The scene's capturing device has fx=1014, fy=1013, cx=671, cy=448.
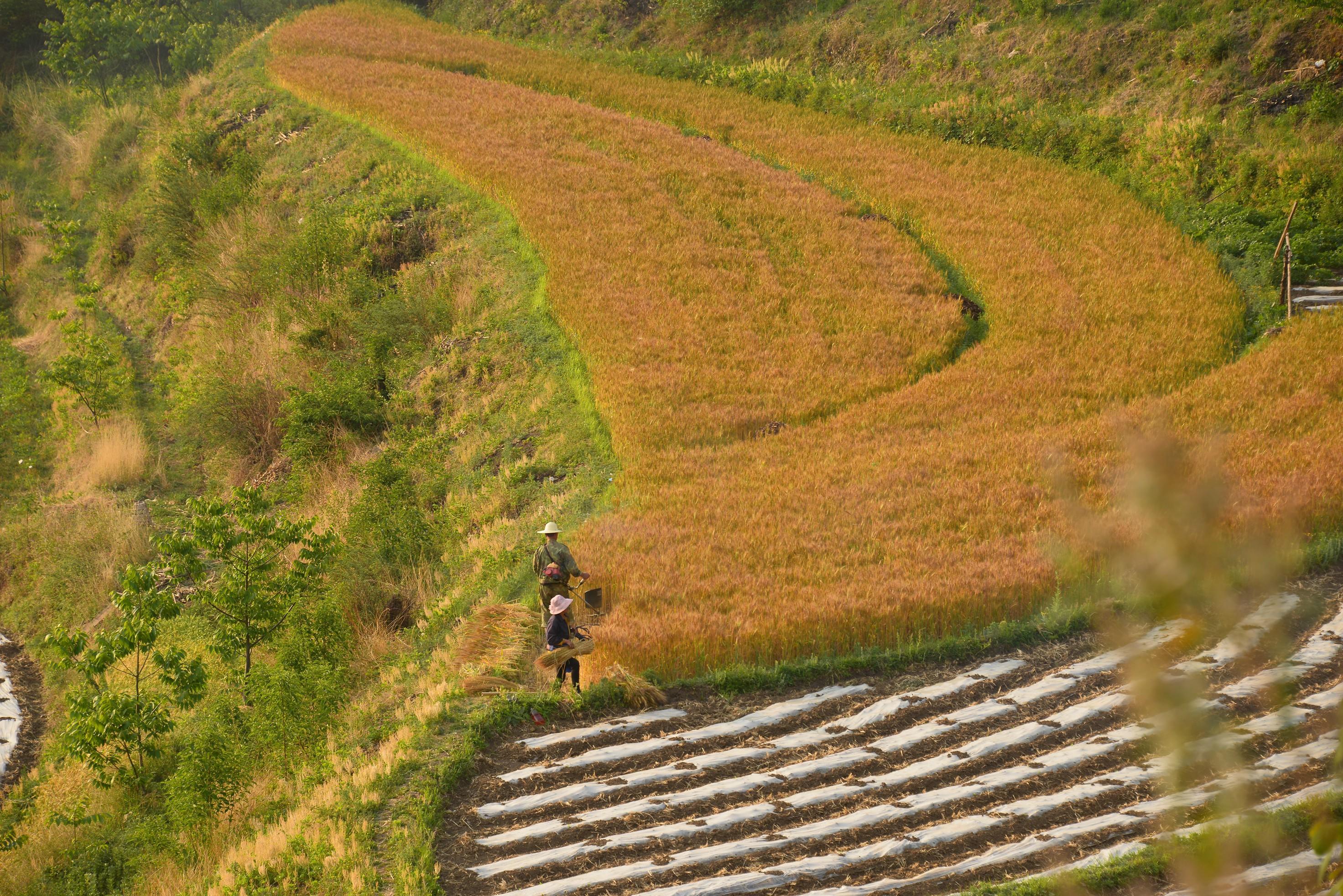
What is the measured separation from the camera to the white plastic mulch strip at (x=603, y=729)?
10.2 meters

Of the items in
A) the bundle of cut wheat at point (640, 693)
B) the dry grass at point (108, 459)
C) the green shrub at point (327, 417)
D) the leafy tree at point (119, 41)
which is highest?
the leafy tree at point (119, 41)

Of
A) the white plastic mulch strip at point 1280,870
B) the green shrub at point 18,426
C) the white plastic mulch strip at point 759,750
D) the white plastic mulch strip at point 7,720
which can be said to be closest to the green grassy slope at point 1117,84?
the white plastic mulch strip at point 759,750

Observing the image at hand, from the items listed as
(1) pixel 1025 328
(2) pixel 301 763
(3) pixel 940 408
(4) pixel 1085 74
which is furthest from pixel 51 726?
(4) pixel 1085 74

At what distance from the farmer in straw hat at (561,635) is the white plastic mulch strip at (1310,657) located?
6.43 metres

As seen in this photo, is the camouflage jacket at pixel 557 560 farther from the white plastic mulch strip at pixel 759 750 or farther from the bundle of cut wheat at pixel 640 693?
the white plastic mulch strip at pixel 759 750

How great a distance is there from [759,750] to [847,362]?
987cm

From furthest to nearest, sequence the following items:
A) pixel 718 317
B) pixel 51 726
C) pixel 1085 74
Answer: pixel 1085 74 → pixel 718 317 → pixel 51 726

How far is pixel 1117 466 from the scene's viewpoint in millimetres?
13688

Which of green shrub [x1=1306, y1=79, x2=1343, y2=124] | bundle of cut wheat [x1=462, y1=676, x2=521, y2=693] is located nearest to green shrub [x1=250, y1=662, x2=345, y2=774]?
bundle of cut wheat [x1=462, y1=676, x2=521, y2=693]

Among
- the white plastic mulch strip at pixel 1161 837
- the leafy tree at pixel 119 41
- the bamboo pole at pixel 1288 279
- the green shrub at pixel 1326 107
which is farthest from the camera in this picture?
the leafy tree at pixel 119 41

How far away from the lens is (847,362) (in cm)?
1830

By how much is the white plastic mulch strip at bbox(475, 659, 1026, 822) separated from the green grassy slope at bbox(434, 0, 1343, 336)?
37.5 ft

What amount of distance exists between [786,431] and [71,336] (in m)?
20.9

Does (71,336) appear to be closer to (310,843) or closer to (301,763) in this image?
(301,763)
